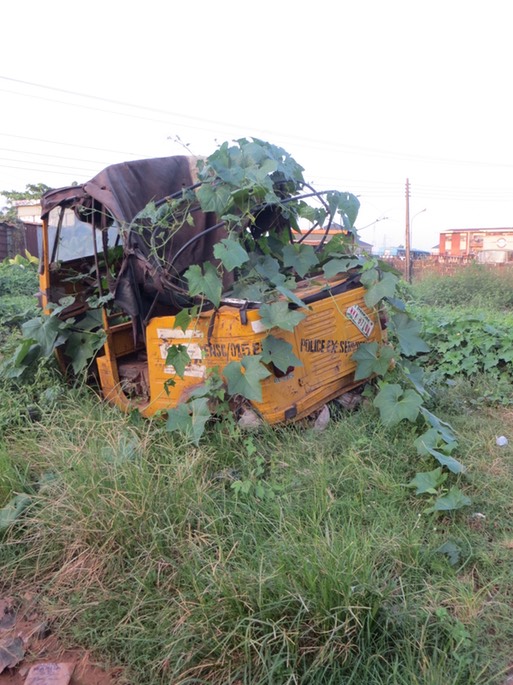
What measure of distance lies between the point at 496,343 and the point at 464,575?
12.5ft

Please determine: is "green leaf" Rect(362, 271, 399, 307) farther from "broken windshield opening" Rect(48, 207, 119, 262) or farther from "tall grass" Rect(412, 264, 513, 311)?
"tall grass" Rect(412, 264, 513, 311)

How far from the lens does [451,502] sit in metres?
3.24

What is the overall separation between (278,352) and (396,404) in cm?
98

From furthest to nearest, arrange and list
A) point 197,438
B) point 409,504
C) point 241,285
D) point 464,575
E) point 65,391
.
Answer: point 65,391, point 241,285, point 197,438, point 409,504, point 464,575

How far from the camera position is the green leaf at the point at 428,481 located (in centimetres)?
335

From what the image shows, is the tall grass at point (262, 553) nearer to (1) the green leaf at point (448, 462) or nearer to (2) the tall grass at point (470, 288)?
(1) the green leaf at point (448, 462)

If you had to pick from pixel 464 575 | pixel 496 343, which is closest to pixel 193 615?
pixel 464 575

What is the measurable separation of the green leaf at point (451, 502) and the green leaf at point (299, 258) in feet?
7.10

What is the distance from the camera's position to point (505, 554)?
3.01 m

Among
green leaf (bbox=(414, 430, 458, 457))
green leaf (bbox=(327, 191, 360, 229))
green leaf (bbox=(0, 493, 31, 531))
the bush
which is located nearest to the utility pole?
the bush

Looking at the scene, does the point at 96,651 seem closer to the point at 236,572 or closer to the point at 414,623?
the point at 236,572

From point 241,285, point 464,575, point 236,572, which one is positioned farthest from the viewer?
point 241,285

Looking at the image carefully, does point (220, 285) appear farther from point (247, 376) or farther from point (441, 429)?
point (441, 429)

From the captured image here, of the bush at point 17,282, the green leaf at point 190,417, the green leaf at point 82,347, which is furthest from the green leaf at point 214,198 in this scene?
the bush at point 17,282
